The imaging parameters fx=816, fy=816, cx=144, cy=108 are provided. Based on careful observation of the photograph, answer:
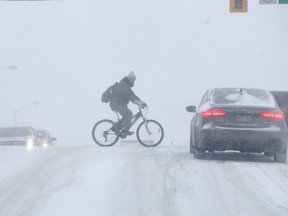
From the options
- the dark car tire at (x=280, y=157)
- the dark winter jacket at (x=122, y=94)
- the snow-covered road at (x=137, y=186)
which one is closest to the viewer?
the snow-covered road at (x=137, y=186)

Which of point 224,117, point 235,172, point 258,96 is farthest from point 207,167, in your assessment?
point 258,96

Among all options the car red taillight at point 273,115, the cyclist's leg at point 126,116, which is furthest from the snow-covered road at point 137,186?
the cyclist's leg at point 126,116

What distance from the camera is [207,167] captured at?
13383 millimetres

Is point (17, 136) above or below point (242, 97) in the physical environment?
below

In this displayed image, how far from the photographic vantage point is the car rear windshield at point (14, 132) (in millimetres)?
27766

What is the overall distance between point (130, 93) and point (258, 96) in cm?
320

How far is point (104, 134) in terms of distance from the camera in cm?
1864

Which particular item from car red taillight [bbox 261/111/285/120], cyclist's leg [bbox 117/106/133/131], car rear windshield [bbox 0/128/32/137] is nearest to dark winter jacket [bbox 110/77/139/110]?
cyclist's leg [bbox 117/106/133/131]

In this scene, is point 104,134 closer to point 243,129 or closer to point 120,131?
point 120,131

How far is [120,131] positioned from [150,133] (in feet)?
2.29

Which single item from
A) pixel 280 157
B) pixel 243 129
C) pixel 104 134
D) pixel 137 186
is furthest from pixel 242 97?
pixel 137 186

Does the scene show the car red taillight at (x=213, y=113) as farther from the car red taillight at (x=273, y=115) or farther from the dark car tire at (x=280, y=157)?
the dark car tire at (x=280, y=157)

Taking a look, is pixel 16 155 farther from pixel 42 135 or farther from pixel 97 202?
pixel 42 135

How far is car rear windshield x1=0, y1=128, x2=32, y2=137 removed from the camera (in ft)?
91.1
